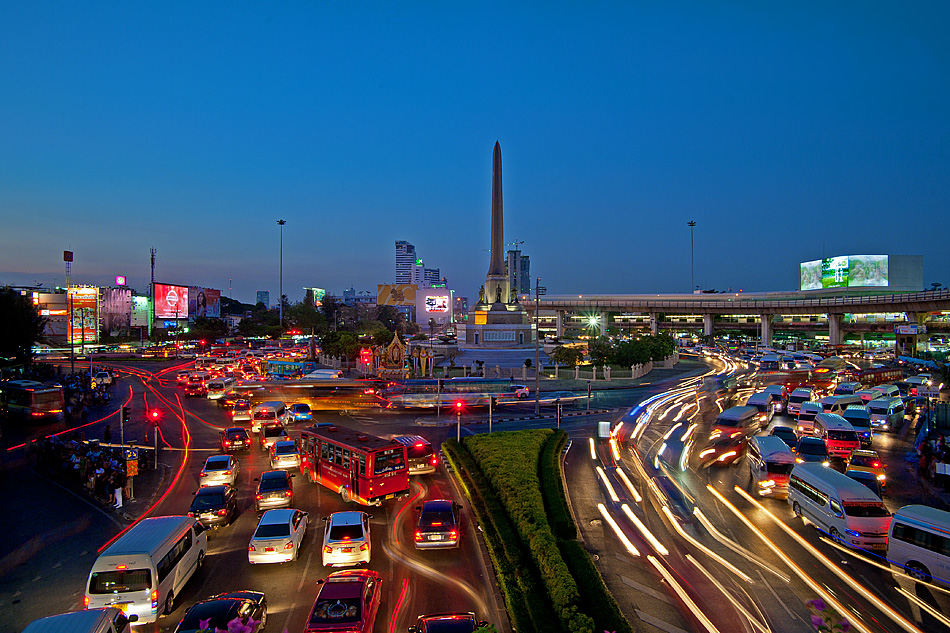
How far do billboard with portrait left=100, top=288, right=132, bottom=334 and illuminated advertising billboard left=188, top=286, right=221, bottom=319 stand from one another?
10790 millimetres

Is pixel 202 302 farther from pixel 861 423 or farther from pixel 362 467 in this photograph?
pixel 861 423

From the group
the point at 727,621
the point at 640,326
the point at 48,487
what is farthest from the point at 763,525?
the point at 640,326

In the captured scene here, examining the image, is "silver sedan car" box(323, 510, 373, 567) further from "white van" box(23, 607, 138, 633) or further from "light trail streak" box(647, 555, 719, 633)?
"light trail streak" box(647, 555, 719, 633)

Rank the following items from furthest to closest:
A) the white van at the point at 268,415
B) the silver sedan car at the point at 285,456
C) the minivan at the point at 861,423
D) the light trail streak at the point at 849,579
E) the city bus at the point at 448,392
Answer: the city bus at the point at 448,392 < the white van at the point at 268,415 < the minivan at the point at 861,423 < the silver sedan car at the point at 285,456 < the light trail streak at the point at 849,579

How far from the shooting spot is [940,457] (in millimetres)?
18812

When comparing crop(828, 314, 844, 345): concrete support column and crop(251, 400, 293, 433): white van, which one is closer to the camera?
crop(251, 400, 293, 433): white van

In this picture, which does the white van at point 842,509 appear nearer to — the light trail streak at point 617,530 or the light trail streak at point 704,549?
the light trail streak at point 704,549

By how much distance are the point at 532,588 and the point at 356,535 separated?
13.4ft

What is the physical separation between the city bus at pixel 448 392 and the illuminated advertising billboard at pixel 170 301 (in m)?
64.8

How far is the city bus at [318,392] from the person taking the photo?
35250 millimetres

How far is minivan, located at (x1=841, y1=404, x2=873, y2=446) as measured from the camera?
852 inches

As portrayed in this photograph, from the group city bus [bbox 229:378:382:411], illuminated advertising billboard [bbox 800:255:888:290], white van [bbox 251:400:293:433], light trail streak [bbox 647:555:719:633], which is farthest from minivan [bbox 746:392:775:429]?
illuminated advertising billboard [bbox 800:255:888:290]

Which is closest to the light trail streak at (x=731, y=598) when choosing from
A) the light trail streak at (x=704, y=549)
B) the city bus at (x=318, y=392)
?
the light trail streak at (x=704, y=549)

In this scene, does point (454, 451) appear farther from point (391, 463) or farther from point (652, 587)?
point (652, 587)
